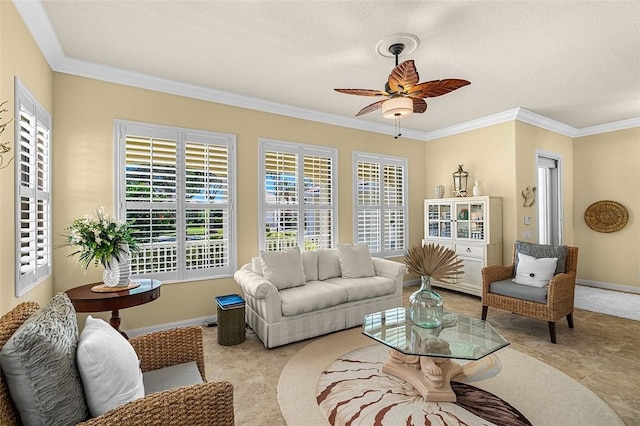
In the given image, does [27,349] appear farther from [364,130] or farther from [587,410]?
[364,130]

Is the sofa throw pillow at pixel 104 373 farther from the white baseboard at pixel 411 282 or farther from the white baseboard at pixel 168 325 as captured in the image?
the white baseboard at pixel 411 282

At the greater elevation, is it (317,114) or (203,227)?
(317,114)

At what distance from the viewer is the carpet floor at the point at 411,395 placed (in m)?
2.12

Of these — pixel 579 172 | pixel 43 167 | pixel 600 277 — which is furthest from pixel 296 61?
pixel 600 277

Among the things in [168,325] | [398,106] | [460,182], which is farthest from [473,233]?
[168,325]

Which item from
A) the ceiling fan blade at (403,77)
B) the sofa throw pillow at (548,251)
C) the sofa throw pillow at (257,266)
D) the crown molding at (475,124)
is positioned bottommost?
the sofa throw pillow at (257,266)

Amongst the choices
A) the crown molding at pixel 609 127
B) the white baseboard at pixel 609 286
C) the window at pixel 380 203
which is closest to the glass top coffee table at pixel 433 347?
the window at pixel 380 203

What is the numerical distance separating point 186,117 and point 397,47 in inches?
98.2

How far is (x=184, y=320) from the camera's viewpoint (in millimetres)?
3811

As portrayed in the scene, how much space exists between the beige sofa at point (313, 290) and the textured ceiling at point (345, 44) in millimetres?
2079

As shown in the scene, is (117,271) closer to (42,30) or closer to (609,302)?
(42,30)

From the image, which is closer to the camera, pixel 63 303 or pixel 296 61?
pixel 63 303

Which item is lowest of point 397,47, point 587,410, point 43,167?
point 587,410

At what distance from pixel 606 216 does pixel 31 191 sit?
7968mm
